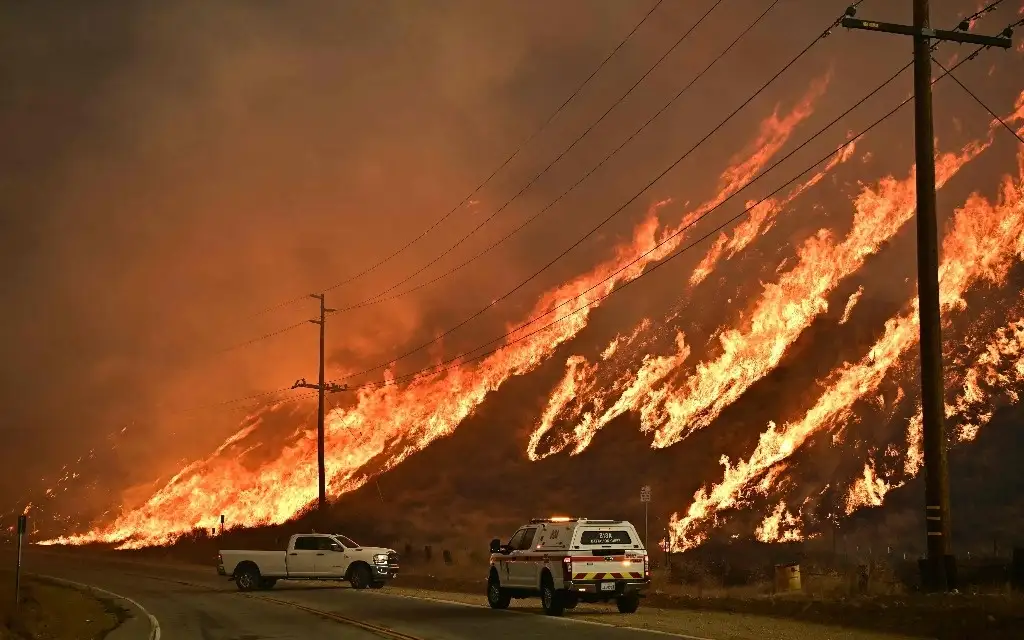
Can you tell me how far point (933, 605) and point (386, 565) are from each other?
25.1 metres

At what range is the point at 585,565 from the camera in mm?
24766

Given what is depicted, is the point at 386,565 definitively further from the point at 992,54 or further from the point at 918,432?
the point at 992,54

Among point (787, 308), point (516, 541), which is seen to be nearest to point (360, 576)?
point (516, 541)

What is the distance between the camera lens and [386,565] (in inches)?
1601

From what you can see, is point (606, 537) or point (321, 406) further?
point (321, 406)

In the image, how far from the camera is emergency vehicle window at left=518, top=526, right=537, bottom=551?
88.6ft

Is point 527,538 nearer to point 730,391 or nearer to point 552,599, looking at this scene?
point 552,599

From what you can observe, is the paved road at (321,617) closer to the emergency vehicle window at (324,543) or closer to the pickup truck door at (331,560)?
the pickup truck door at (331,560)

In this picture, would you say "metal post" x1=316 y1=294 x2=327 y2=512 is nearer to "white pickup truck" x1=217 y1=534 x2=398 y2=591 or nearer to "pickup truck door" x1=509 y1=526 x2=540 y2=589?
"white pickup truck" x1=217 y1=534 x2=398 y2=591

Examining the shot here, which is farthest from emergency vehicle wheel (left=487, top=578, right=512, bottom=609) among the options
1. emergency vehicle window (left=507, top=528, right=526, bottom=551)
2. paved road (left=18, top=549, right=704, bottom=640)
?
emergency vehicle window (left=507, top=528, right=526, bottom=551)

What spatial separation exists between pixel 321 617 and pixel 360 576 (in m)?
15.2

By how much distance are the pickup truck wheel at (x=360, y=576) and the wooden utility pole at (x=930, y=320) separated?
24873 millimetres

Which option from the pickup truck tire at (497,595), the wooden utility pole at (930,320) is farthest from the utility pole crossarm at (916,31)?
the pickup truck tire at (497,595)

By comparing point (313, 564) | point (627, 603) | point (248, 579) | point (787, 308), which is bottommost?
point (248, 579)
